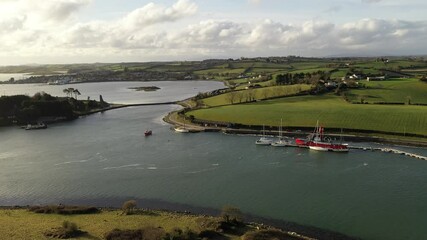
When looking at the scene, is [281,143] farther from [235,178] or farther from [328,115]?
[235,178]

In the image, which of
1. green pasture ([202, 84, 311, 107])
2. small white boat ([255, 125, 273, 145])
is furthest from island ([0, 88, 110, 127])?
small white boat ([255, 125, 273, 145])

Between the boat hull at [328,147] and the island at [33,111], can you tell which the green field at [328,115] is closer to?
the boat hull at [328,147]

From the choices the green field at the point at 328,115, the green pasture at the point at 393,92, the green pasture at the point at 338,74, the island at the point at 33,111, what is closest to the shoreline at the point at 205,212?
the green field at the point at 328,115

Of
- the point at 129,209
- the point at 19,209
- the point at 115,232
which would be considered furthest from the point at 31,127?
the point at 115,232

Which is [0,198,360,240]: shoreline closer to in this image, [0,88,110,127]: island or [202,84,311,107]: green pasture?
[0,88,110,127]: island

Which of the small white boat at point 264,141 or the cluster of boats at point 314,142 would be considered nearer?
the cluster of boats at point 314,142

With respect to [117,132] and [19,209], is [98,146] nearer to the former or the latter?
[117,132]

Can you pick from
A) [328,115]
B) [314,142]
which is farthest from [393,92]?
[314,142]
